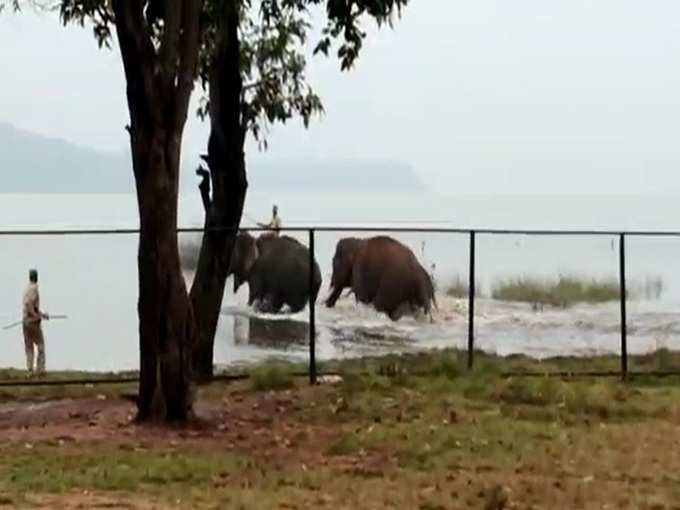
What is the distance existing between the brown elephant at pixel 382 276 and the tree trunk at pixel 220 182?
7.60 m

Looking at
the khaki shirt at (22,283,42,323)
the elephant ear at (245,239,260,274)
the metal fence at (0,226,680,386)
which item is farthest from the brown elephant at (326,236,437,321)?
the khaki shirt at (22,283,42,323)

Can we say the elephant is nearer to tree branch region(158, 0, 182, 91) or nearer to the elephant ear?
the elephant ear

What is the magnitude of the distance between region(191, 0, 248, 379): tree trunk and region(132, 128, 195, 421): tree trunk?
3261 mm

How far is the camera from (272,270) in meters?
27.7

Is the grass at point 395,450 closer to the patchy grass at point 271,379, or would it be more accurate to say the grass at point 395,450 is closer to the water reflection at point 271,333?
the patchy grass at point 271,379

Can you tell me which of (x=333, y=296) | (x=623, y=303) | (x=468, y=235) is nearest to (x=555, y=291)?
(x=333, y=296)

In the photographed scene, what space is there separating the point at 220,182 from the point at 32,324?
12.0 feet

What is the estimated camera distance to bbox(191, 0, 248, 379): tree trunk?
615 inches

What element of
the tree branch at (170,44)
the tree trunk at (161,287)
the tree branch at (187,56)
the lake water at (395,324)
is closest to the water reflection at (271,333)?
the lake water at (395,324)

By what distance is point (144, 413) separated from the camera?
40.3 ft

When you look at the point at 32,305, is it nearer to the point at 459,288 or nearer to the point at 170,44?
the point at 459,288

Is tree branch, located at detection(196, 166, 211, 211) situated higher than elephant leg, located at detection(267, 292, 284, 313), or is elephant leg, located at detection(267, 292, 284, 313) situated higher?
tree branch, located at detection(196, 166, 211, 211)

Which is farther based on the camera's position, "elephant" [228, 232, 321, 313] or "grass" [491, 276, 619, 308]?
"elephant" [228, 232, 321, 313]

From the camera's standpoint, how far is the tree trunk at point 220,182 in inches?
615
